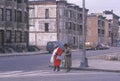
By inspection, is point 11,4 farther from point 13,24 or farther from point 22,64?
point 22,64

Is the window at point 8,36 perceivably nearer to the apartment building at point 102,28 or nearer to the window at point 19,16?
the window at point 19,16

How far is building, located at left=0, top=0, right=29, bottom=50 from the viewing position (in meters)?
63.8

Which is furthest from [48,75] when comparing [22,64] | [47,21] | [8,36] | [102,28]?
[102,28]

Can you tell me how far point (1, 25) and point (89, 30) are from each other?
68343 mm

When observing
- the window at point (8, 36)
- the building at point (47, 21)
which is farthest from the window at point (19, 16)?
the building at point (47, 21)

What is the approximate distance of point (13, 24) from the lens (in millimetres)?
66250

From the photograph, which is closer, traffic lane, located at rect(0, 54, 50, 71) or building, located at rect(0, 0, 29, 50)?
traffic lane, located at rect(0, 54, 50, 71)

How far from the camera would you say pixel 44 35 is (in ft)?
297

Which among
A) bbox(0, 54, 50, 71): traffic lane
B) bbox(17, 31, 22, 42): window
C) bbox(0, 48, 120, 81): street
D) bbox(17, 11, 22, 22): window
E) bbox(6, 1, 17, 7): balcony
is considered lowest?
bbox(0, 54, 50, 71): traffic lane

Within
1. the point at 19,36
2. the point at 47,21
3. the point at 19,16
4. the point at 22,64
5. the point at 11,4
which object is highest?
the point at 11,4

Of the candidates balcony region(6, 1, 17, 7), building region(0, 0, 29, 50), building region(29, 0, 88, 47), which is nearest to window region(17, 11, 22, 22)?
building region(0, 0, 29, 50)

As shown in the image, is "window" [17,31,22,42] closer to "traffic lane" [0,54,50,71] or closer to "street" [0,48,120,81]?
"traffic lane" [0,54,50,71]

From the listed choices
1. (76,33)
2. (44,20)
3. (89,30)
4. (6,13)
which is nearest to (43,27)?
(44,20)

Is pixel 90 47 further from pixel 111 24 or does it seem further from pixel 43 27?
pixel 111 24
